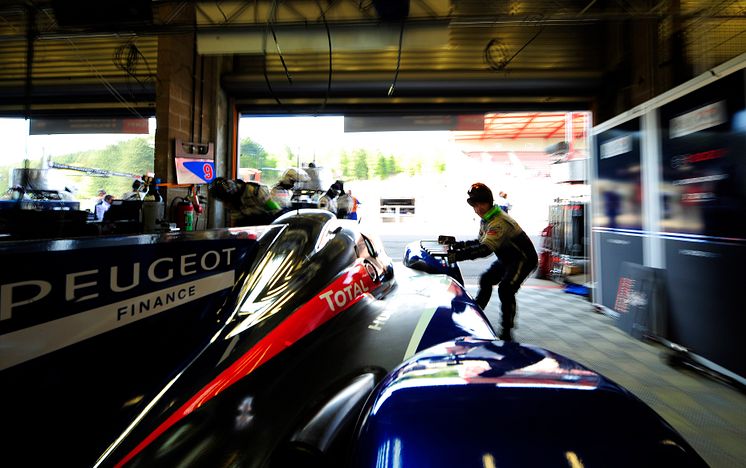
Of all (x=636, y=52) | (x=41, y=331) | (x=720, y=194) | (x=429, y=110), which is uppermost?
(x=636, y=52)

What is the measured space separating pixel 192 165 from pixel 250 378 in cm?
641

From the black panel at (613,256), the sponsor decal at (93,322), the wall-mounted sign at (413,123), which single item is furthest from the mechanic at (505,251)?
the wall-mounted sign at (413,123)

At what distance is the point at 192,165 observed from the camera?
6.58 meters

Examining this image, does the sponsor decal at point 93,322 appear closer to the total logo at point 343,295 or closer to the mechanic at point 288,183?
the total logo at point 343,295

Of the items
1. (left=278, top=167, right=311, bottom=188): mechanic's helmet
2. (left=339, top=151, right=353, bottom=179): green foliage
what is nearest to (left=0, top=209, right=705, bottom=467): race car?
(left=278, top=167, right=311, bottom=188): mechanic's helmet

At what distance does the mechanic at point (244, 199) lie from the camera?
2475 mm

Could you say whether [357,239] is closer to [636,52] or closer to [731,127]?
[731,127]

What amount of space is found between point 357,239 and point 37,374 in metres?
1.33

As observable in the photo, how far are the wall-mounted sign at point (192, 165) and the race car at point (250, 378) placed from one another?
5.83 meters

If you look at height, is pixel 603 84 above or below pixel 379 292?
above

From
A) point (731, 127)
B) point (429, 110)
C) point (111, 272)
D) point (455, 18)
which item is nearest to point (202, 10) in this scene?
point (455, 18)

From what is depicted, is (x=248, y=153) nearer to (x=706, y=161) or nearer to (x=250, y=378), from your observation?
(x=706, y=161)

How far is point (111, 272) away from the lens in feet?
3.16

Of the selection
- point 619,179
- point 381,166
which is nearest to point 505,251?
point 619,179
